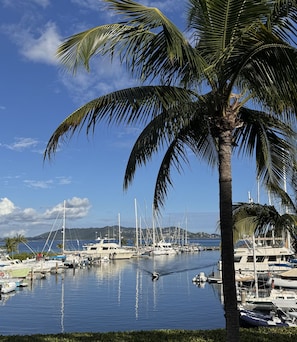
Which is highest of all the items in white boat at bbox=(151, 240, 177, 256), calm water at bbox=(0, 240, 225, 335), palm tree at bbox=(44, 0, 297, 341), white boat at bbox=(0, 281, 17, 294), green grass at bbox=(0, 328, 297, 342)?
palm tree at bbox=(44, 0, 297, 341)

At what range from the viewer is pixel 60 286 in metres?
49.0

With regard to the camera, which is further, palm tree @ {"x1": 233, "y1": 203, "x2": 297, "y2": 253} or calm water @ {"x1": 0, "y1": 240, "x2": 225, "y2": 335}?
calm water @ {"x1": 0, "y1": 240, "x2": 225, "y2": 335}

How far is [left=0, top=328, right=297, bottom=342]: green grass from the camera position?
951cm

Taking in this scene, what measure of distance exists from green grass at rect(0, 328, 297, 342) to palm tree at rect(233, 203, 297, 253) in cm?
253

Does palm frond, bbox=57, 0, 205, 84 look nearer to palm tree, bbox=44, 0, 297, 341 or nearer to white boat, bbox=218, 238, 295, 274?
palm tree, bbox=44, 0, 297, 341

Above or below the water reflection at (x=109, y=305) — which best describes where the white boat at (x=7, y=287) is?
above

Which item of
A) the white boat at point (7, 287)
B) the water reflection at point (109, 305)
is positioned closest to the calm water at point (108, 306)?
the water reflection at point (109, 305)

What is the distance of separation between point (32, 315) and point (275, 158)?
27870 millimetres

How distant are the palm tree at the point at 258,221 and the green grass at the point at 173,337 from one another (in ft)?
8.30

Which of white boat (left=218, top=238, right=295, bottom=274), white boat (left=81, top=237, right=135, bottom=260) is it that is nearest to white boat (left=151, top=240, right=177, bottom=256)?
white boat (left=81, top=237, right=135, bottom=260)

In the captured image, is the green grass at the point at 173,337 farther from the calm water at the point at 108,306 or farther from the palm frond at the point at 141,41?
the calm water at the point at 108,306

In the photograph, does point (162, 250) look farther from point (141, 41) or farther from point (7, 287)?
point (141, 41)

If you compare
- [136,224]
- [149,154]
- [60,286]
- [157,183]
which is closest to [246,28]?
[149,154]

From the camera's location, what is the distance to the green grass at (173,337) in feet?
31.2
